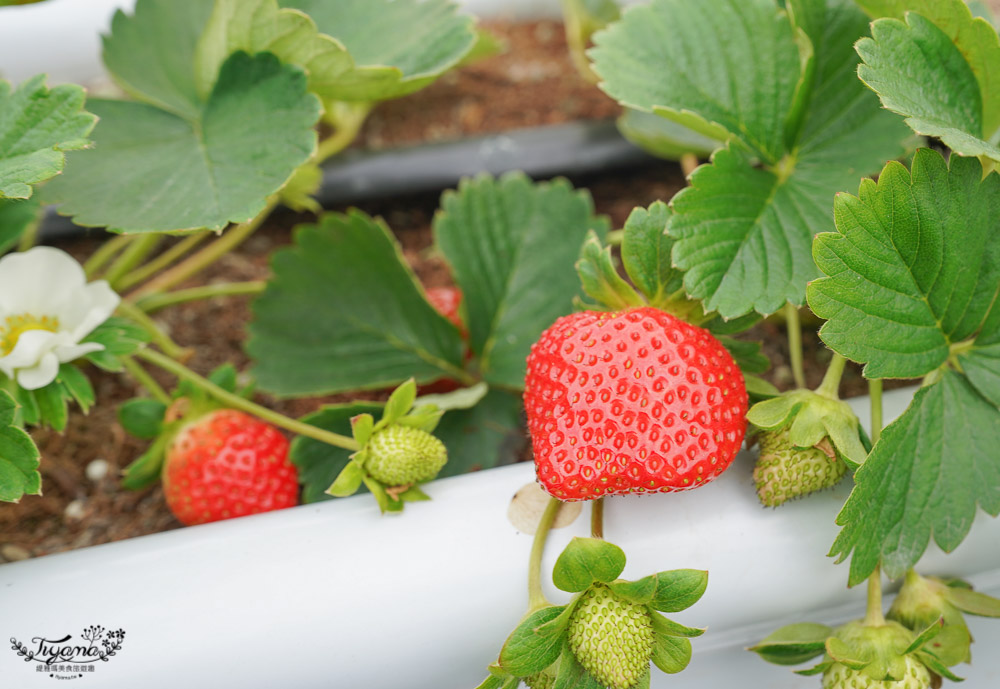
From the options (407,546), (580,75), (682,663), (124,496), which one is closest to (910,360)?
(682,663)

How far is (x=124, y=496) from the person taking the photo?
2.42ft

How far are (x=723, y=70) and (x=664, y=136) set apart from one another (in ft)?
0.78

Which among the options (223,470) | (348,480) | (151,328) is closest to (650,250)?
(348,480)

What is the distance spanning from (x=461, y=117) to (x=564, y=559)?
2.53ft

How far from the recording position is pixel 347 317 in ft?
2.57

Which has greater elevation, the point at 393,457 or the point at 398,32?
the point at 398,32

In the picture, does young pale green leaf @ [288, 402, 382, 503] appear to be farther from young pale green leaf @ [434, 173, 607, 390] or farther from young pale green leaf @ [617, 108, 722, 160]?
young pale green leaf @ [617, 108, 722, 160]

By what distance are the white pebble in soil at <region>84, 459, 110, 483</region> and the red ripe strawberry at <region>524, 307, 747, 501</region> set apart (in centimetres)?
46

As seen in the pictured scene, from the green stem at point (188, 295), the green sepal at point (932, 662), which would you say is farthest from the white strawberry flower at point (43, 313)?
the green sepal at point (932, 662)

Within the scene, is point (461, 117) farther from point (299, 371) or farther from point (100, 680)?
point (100, 680)

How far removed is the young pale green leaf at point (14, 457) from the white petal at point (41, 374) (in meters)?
0.05

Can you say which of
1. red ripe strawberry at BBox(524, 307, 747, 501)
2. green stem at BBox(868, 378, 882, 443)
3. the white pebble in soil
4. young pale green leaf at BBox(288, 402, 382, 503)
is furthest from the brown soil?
red ripe strawberry at BBox(524, 307, 747, 501)

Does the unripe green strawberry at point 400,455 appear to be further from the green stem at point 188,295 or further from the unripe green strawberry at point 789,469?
the green stem at point 188,295

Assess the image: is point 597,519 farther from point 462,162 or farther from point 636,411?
point 462,162
